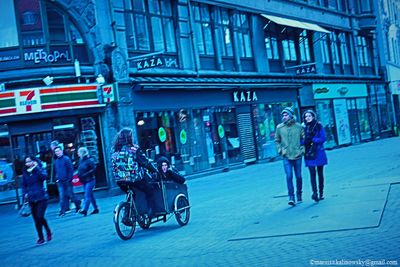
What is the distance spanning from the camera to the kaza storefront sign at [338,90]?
33.9 meters

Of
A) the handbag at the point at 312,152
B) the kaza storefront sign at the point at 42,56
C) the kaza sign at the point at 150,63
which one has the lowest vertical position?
the handbag at the point at 312,152

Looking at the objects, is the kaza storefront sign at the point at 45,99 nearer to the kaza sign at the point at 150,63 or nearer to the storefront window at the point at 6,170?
the storefront window at the point at 6,170

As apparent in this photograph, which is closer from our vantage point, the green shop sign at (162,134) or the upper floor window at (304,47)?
the green shop sign at (162,134)

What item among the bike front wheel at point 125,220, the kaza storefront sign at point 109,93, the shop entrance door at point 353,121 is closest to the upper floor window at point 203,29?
the kaza storefront sign at point 109,93

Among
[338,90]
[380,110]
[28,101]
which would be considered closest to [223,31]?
→ [28,101]

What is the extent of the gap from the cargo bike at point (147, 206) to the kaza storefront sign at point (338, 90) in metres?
24.2

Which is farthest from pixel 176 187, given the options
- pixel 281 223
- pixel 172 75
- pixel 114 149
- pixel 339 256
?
pixel 172 75

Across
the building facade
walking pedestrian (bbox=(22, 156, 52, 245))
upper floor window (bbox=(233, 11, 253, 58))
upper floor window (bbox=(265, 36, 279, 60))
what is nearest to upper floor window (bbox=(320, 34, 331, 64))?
the building facade

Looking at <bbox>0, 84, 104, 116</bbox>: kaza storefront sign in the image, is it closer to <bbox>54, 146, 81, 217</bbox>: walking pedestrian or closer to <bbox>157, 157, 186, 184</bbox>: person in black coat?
<bbox>54, 146, 81, 217</bbox>: walking pedestrian

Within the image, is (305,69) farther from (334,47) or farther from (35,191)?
(35,191)

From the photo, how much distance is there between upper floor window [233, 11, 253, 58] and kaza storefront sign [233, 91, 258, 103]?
1951 mm

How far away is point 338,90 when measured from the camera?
3631 centimetres

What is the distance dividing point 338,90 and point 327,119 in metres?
2.39

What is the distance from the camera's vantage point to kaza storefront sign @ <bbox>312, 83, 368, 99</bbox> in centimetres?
3391
